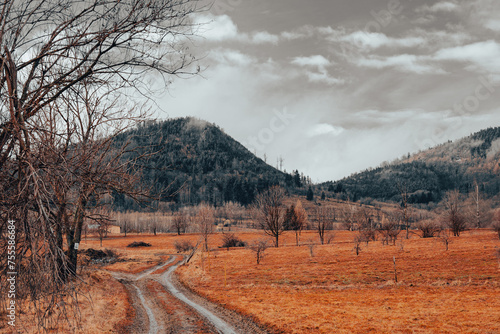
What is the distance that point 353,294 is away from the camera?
19.7 metres

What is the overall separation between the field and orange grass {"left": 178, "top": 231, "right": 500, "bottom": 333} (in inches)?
1.6

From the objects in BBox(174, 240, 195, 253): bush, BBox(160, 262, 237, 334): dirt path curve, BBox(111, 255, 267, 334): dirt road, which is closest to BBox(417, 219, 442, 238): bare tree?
BBox(174, 240, 195, 253): bush

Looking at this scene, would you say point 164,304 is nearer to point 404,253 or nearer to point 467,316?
point 467,316

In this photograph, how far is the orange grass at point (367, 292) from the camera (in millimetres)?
12680

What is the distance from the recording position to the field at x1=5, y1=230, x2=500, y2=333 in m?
12.7

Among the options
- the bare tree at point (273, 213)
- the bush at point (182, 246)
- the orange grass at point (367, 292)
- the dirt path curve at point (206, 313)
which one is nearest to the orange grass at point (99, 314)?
the dirt path curve at point (206, 313)

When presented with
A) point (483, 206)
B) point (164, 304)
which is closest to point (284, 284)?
point (164, 304)

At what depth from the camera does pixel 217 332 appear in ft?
40.9

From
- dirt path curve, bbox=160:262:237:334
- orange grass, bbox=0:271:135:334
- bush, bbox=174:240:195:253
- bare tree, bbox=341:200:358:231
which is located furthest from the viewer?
bare tree, bbox=341:200:358:231

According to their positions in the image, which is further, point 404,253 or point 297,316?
point 404,253

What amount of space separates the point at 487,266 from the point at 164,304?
2615cm

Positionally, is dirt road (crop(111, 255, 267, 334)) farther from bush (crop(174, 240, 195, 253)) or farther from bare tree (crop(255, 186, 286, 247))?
bush (crop(174, 240, 195, 253))

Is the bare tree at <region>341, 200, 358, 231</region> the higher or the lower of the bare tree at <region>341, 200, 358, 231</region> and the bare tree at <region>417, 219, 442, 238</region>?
the lower

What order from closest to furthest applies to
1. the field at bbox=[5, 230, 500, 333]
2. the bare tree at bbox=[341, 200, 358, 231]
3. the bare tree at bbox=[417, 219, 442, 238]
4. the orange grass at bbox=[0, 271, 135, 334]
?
the orange grass at bbox=[0, 271, 135, 334] < the field at bbox=[5, 230, 500, 333] < the bare tree at bbox=[417, 219, 442, 238] < the bare tree at bbox=[341, 200, 358, 231]
